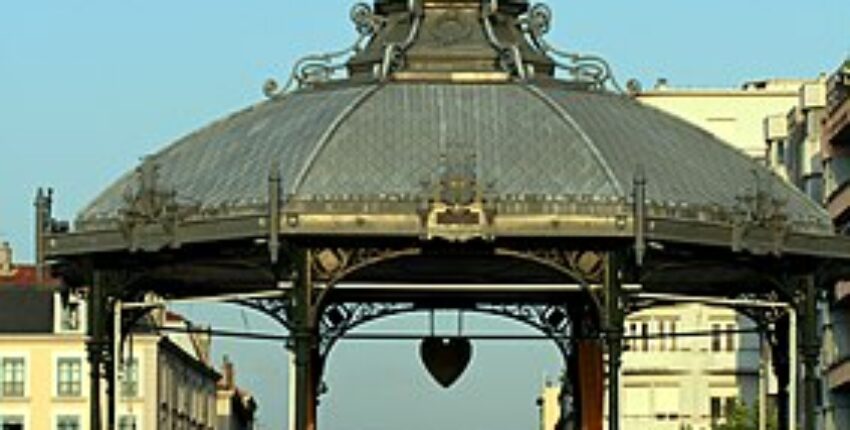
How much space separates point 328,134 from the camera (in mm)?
39500

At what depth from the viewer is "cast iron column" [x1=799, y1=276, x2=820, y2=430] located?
40781 mm

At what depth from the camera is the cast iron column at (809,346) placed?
40.8 metres

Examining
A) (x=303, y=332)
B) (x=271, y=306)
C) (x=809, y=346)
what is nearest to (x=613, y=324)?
(x=809, y=346)

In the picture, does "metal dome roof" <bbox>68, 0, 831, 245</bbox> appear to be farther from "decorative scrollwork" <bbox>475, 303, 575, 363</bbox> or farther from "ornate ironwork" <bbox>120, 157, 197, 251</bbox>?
"decorative scrollwork" <bbox>475, 303, 575, 363</bbox>

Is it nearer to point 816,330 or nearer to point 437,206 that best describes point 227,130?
point 437,206

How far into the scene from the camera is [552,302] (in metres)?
46.5

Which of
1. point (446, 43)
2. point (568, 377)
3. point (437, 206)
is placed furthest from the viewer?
point (568, 377)

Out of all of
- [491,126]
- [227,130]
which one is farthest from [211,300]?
[491,126]

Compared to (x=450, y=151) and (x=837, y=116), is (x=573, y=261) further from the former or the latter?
(x=837, y=116)

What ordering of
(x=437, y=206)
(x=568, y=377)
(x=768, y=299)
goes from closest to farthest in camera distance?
(x=437, y=206) → (x=768, y=299) → (x=568, y=377)

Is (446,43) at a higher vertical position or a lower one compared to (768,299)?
higher

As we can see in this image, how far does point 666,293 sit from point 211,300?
5.99 metres

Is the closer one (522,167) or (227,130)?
(522,167)

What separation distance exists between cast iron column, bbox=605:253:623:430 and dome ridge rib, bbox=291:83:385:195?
341 centimetres
